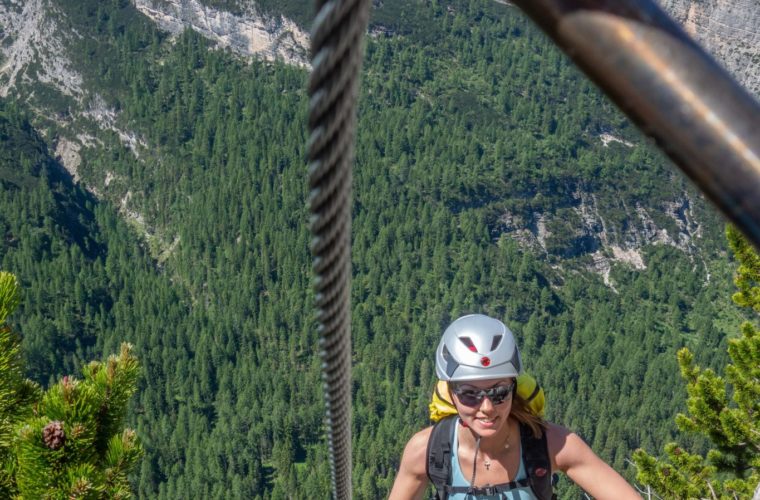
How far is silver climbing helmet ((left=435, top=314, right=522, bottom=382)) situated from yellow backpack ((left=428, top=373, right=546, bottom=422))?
0.54 feet

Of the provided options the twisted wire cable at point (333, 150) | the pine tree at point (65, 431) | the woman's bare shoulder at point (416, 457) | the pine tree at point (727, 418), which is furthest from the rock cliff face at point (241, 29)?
the twisted wire cable at point (333, 150)

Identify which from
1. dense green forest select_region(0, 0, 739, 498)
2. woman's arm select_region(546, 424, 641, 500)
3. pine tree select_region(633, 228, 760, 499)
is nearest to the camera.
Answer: woman's arm select_region(546, 424, 641, 500)

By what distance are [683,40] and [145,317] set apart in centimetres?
10985

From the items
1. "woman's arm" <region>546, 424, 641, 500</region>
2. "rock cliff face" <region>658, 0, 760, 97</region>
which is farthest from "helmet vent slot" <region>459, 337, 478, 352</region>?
"rock cliff face" <region>658, 0, 760, 97</region>

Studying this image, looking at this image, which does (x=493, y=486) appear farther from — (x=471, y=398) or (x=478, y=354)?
(x=478, y=354)

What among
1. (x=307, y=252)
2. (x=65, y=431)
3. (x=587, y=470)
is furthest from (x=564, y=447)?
(x=307, y=252)

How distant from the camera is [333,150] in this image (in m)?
1.00

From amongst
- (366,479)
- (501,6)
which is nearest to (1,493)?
(366,479)

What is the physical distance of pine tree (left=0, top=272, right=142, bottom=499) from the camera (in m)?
3.69

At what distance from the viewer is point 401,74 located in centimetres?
16088

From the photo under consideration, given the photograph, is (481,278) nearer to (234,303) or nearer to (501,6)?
(234,303)

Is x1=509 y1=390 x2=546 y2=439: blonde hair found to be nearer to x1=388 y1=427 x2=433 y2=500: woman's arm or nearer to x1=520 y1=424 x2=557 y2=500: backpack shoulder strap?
x1=520 y1=424 x2=557 y2=500: backpack shoulder strap

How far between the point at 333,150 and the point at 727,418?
461 inches

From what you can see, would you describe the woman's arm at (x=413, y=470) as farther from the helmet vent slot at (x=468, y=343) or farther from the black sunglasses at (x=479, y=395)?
the helmet vent slot at (x=468, y=343)
